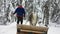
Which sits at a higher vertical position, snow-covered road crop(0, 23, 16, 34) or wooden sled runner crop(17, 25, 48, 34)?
wooden sled runner crop(17, 25, 48, 34)

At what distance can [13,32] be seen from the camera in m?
4.64

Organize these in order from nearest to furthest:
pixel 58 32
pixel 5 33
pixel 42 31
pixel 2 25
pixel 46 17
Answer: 1. pixel 42 31
2. pixel 5 33
3. pixel 58 32
4. pixel 2 25
5. pixel 46 17

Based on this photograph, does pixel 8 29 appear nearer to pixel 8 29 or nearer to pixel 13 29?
pixel 8 29

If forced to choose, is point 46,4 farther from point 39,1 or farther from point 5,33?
point 5,33

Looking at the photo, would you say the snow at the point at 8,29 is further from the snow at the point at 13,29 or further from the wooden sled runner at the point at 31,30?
the wooden sled runner at the point at 31,30

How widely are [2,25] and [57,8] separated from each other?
6.26 ft

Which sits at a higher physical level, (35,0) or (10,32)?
(35,0)

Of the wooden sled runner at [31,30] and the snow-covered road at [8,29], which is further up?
the wooden sled runner at [31,30]

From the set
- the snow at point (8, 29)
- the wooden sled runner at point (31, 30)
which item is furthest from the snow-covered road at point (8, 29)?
the wooden sled runner at point (31, 30)

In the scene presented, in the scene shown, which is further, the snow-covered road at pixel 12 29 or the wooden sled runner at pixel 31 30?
the snow-covered road at pixel 12 29

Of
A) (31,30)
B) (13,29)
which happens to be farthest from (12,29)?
(31,30)

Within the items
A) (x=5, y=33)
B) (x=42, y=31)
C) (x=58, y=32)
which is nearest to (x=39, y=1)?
(x=58, y=32)

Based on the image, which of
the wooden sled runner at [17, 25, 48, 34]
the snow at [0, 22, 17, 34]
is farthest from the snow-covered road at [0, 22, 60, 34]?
the wooden sled runner at [17, 25, 48, 34]

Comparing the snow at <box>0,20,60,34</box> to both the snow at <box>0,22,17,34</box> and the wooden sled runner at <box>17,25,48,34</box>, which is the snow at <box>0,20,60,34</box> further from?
the wooden sled runner at <box>17,25,48,34</box>
